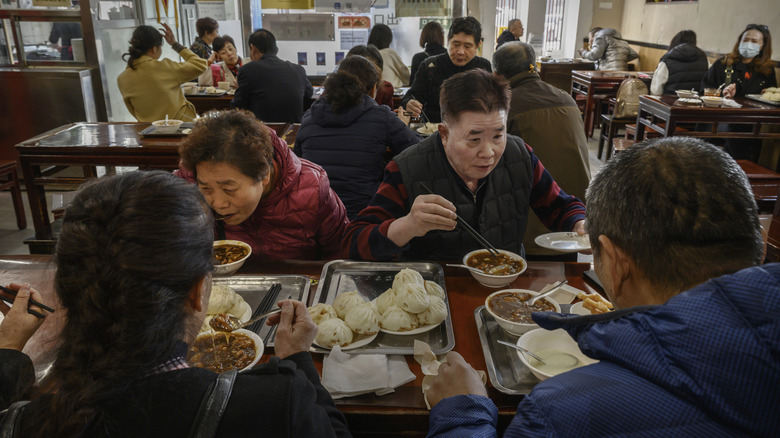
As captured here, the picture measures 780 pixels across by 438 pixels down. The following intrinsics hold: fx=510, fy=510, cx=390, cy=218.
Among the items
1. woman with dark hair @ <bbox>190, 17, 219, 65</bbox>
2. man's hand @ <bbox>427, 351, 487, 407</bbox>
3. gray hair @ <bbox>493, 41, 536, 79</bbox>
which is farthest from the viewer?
woman with dark hair @ <bbox>190, 17, 219, 65</bbox>

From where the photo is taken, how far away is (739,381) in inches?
24.0

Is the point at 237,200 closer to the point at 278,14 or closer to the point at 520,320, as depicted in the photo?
the point at 520,320

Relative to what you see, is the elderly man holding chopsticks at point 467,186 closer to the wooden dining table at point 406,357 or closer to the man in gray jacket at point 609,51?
the wooden dining table at point 406,357

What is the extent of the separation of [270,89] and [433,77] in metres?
1.62

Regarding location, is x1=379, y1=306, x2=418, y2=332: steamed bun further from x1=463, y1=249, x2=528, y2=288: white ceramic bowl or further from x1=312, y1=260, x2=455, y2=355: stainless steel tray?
x1=463, y1=249, x2=528, y2=288: white ceramic bowl

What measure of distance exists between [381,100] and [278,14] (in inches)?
130

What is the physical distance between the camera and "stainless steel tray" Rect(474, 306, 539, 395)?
1.31 metres

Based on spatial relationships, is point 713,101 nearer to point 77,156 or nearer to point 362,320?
point 362,320

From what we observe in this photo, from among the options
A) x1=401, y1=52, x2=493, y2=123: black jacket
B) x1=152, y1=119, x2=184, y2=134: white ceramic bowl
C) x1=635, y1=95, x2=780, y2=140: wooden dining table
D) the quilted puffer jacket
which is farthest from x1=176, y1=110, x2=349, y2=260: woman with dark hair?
x1=635, y1=95, x2=780, y2=140: wooden dining table

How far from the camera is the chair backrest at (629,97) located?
6.37 meters

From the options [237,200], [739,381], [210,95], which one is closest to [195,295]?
[739,381]

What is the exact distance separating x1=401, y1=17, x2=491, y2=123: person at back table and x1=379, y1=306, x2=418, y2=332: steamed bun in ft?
11.0

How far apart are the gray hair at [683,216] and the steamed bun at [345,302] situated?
84cm

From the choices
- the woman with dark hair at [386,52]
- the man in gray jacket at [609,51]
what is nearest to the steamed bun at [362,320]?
the woman with dark hair at [386,52]
